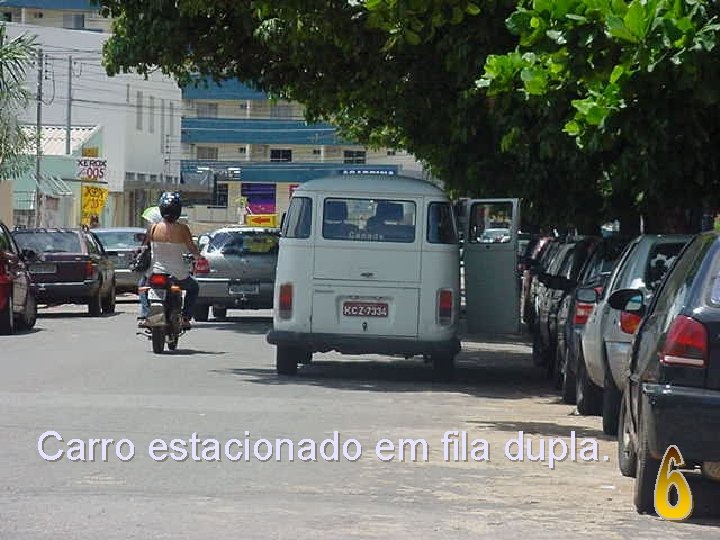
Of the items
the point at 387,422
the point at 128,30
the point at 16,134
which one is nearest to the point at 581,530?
the point at 387,422

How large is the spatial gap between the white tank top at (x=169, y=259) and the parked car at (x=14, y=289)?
4.56 metres

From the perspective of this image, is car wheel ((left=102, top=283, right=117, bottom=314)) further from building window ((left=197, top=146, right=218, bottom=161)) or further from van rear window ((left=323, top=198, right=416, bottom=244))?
building window ((left=197, top=146, right=218, bottom=161))

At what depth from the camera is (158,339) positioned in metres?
20.6

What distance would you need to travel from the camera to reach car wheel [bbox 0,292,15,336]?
24.1m

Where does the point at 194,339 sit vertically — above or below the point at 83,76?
below

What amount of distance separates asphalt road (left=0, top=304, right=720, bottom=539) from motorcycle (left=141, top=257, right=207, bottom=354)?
0.96ft

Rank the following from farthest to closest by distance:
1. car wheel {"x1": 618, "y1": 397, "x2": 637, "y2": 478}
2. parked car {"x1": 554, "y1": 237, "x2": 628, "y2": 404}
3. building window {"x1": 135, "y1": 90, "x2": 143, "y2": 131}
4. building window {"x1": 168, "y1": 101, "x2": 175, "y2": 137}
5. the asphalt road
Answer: building window {"x1": 168, "y1": 101, "x2": 175, "y2": 137}
building window {"x1": 135, "y1": 90, "x2": 143, "y2": 131}
parked car {"x1": 554, "y1": 237, "x2": 628, "y2": 404}
car wheel {"x1": 618, "y1": 397, "x2": 637, "y2": 478}
the asphalt road

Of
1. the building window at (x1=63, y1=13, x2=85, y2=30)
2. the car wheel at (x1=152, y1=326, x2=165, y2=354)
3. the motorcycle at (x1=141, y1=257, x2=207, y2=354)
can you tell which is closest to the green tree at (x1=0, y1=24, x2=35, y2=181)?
the car wheel at (x1=152, y1=326, x2=165, y2=354)

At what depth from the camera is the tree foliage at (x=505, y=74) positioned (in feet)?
39.2

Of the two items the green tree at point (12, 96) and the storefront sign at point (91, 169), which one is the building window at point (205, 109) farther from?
the green tree at point (12, 96)

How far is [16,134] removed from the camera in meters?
42.5

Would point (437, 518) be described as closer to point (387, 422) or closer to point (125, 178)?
point (387, 422)

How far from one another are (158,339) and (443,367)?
417cm

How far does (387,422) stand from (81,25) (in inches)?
3165
